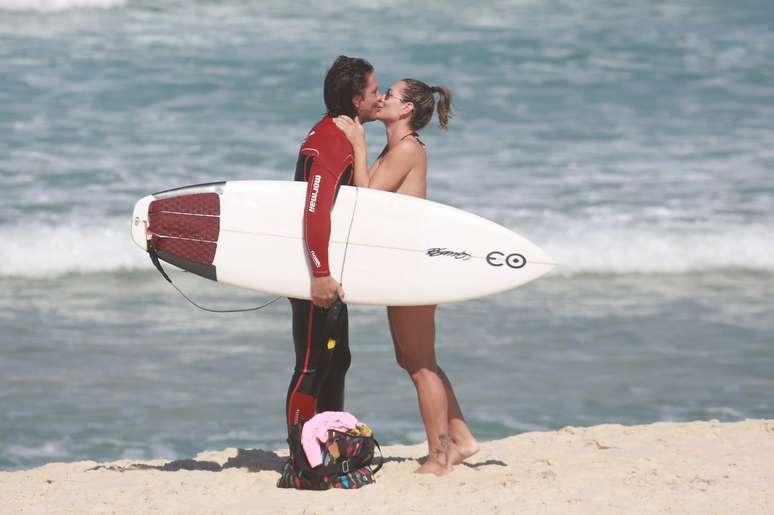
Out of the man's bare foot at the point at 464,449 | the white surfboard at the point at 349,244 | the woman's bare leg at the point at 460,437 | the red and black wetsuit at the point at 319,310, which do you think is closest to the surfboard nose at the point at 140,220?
the white surfboard at the point at 349,244

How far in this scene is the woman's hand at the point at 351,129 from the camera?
4.14 metres

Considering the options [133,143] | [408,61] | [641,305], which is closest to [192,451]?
[641,305]

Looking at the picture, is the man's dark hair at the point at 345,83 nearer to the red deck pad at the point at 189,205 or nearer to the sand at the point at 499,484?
the red deck pad at the point at 189,205

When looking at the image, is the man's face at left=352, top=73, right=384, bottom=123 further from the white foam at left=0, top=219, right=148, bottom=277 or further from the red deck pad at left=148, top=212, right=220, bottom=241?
the white foam at left=0, top=219, right=148, bottom=277

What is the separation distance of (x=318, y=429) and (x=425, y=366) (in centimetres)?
46

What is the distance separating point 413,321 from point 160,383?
92.7 inches

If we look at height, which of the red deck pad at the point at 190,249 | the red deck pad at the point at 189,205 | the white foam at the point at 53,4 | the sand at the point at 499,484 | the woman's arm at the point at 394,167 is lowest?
the sand at the point at 499,484

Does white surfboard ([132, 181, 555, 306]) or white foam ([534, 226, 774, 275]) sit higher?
white surfboard ([132, 181, 555, 306])

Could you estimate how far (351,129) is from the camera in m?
4.15

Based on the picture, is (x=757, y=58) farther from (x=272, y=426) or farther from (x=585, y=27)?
(x=272, y=426)

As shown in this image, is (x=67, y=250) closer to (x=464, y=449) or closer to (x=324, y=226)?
(x=464, y=449)

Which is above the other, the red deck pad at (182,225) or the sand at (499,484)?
the red deck pad at (182,225)

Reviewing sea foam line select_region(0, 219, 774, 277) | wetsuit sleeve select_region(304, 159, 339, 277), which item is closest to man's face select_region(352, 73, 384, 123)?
wetsuit sleeve select_region(304, 159, 339, 277)

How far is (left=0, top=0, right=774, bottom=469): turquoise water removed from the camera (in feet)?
20.2
